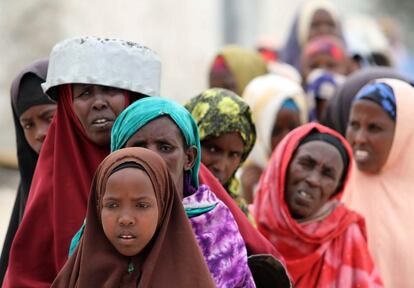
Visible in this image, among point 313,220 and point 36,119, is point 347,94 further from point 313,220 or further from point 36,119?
point 36,119

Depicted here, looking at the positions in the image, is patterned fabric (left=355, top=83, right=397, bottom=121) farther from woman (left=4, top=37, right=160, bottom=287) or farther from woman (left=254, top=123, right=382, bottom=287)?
woman (left=4, top=37, right=160, bottom=287)

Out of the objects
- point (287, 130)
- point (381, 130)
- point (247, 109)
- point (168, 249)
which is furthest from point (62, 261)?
point (287, 130)

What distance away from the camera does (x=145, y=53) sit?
5.62 m

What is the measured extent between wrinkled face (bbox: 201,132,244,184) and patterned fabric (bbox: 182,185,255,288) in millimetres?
931

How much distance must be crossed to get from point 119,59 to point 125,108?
0.22m

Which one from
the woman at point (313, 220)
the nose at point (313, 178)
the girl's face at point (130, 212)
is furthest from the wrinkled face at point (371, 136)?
the girl's face at point (130, 212)

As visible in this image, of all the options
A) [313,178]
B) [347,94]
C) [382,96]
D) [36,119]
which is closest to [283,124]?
[347,94]

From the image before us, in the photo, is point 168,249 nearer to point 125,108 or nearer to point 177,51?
point 125,108

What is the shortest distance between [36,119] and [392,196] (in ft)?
6.24

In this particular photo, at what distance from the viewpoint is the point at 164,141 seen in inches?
203

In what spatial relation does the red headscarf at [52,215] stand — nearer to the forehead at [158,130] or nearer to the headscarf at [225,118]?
the forehead at [158,130]

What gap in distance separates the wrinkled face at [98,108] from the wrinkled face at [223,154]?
0.75m

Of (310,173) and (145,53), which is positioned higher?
(145,53)

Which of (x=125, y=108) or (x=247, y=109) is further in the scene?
(x=247, y=109)
